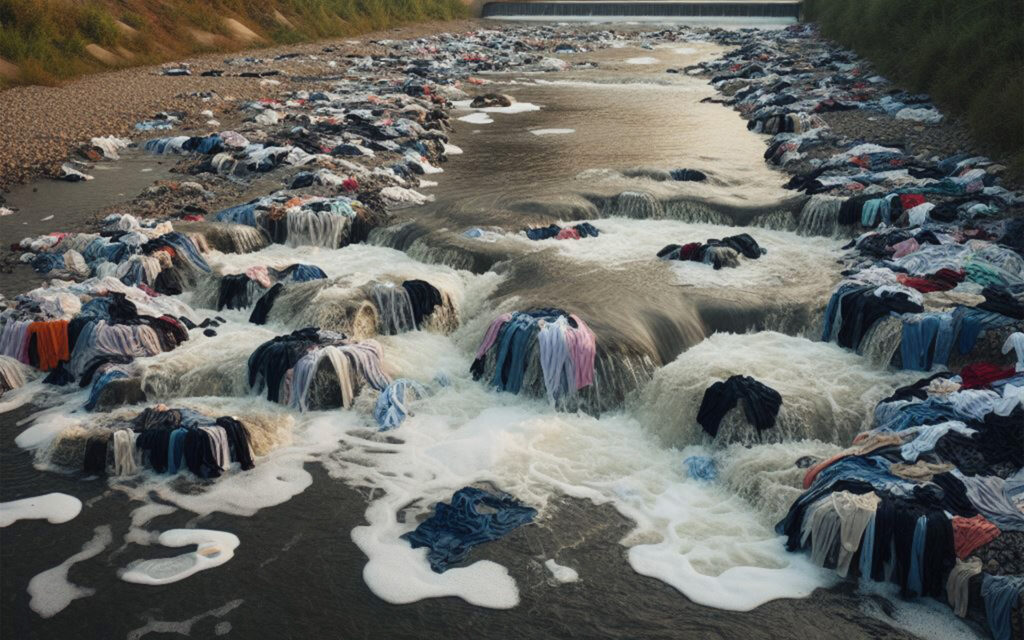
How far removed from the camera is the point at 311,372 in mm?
10086

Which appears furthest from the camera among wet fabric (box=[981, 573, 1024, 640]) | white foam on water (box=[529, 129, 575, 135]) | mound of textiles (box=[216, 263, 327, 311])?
white foam on water (box=[529, 129, 575, 135])

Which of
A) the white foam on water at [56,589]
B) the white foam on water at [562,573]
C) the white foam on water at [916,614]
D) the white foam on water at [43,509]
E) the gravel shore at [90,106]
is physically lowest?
the white foam on water at [916,614]

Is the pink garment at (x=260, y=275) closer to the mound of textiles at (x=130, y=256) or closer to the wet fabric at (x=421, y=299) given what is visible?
the mound of textiles at (x=130, y=256)

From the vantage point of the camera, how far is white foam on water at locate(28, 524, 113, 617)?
22.5ft

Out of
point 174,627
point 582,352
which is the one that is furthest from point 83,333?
point 582,352

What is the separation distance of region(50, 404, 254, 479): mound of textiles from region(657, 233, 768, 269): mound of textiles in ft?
24.4

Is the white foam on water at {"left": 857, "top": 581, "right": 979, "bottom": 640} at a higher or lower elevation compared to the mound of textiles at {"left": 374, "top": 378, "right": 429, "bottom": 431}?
lower

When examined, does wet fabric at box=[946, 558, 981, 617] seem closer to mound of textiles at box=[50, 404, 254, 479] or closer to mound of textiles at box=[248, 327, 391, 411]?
mound of textiles at box=[248, 327, 391, 411]

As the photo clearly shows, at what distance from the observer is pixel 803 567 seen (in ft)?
24.2

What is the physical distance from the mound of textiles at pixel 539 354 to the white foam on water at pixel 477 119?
55.8 ft

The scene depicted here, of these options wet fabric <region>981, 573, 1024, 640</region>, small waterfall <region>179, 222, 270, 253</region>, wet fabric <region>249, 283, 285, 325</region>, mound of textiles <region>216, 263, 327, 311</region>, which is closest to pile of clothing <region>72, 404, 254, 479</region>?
wet fabric <region>249, 283, 285, 325</region>

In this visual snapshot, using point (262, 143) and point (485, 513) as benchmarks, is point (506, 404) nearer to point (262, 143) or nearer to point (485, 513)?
point (485, 513)

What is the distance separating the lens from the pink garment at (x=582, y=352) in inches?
398


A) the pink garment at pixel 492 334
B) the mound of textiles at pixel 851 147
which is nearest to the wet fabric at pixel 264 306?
the pink garment at pixel 492 334
